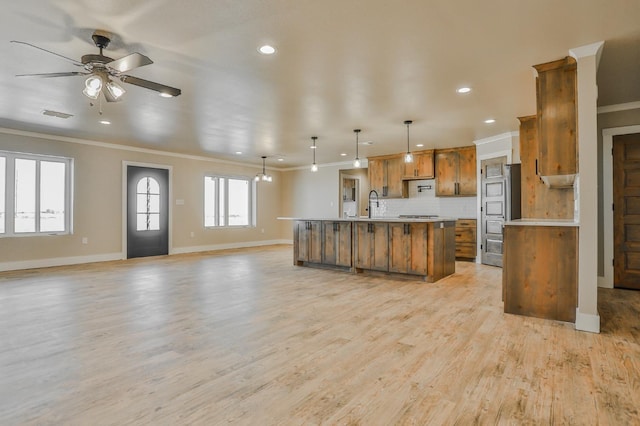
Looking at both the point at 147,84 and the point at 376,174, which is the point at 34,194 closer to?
the point at 147,84

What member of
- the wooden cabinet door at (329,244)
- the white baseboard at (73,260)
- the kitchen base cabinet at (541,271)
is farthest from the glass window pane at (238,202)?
the kitchen base cabinet at (541,271)

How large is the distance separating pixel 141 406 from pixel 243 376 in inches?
23.1

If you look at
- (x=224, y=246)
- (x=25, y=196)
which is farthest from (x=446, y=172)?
(x=25, y=196)

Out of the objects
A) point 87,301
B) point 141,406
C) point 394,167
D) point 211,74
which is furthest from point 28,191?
point 394,167

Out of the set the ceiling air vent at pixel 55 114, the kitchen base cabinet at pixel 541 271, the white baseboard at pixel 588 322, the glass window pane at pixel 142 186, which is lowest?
the white baseboard at pixel 588 322

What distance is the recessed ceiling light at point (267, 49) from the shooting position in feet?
10.3

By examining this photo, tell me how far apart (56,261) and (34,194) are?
1.35 meters

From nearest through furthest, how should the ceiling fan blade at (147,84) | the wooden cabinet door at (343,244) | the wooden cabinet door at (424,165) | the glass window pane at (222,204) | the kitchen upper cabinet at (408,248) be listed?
1. the ceiling fan blade at (147,84)
2. the kitchen upper cabinet at (408,248)
3. the wooden cabinet door at (343,244)
4. the wooden cabinet door at (424,165)
5. the glass window pane at (222,204)

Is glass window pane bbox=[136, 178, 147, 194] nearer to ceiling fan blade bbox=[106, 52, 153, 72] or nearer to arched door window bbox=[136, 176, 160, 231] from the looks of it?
arched door window bbox=[136, 176, 160, 231]

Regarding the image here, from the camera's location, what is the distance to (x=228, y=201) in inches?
398

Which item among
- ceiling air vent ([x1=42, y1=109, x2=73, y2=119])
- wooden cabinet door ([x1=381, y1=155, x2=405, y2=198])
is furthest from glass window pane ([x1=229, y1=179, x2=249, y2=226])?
ceiling air vent ([x1=42, y1=109, x2=73, y2=119])

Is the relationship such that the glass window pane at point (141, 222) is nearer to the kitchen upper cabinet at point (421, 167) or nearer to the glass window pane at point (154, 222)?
the glass window pane at point (154, 222)

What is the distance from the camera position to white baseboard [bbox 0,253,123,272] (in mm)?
6270

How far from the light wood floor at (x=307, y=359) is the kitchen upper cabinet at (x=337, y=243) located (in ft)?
5.13
